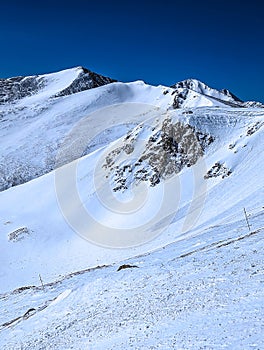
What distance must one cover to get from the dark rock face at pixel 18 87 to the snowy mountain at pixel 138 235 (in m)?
44.1

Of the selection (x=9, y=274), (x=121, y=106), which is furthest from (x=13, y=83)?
(x=9, y=274)

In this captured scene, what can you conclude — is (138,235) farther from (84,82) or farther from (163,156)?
(84,82)

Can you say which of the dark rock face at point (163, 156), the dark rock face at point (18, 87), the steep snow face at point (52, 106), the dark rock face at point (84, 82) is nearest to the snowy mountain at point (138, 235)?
the dark rock face at point (163, 156)

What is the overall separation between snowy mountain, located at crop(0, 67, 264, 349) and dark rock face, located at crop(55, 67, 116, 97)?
42.4 m

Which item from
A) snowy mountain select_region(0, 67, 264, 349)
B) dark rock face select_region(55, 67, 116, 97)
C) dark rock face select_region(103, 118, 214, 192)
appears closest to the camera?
snowy mountain select_region(0, 67, 264, 349)

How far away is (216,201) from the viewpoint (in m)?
44.3

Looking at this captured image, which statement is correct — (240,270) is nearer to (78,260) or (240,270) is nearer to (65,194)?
(78,260)

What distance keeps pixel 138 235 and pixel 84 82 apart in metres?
134

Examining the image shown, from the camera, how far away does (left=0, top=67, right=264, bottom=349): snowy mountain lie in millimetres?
15594

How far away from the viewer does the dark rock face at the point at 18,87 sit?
157 metres

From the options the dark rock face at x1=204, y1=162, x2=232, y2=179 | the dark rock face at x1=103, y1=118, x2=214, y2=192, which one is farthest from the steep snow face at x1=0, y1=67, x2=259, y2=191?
the dark rock face at x1=204, y1=162, x2=232, y2=179

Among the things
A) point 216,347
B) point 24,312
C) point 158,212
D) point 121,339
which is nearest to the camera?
point 216,347

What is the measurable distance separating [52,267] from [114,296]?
2653 cm

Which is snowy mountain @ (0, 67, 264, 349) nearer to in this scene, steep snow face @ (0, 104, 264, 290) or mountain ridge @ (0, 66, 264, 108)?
steep snow face @ (0, 104, 264, 290)
